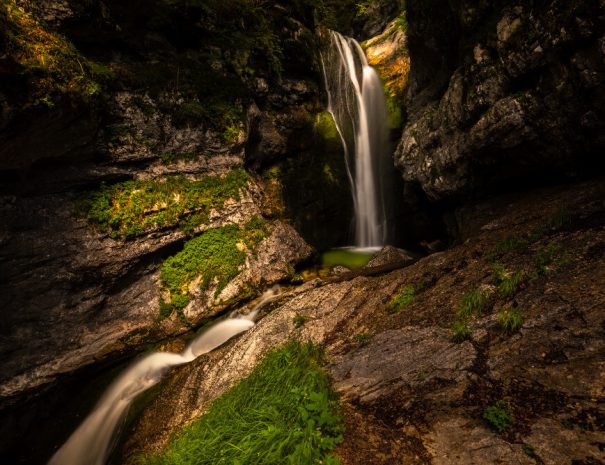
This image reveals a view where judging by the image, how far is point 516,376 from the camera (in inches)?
117

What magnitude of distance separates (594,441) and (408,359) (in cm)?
177

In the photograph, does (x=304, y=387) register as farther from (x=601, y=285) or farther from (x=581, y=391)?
(x=601, y=285)

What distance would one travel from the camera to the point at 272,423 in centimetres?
323

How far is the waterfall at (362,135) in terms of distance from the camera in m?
13.5

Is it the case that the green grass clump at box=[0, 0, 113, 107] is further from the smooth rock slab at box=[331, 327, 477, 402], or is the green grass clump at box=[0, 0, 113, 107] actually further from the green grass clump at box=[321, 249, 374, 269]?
the green grass clump at box=[321, 249, 374, 269]

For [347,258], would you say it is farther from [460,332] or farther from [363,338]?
[460,332]

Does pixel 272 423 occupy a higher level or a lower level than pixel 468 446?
higher

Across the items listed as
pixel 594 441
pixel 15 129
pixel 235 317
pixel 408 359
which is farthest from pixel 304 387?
pixel 15 129

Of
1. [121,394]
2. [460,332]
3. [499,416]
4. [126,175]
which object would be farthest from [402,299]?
[126,175]

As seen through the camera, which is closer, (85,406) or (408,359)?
(408,359)

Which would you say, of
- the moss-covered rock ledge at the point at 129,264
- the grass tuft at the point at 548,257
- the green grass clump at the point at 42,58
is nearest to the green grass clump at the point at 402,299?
the grass tuft at the point at 548,257

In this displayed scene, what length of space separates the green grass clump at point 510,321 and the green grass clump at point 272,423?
2229 millimetres

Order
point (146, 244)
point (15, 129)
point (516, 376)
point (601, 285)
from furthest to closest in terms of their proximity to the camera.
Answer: point (146, 244), point (15, 129), point (601, 285), point (516, 376)

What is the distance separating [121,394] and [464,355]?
639 cm
